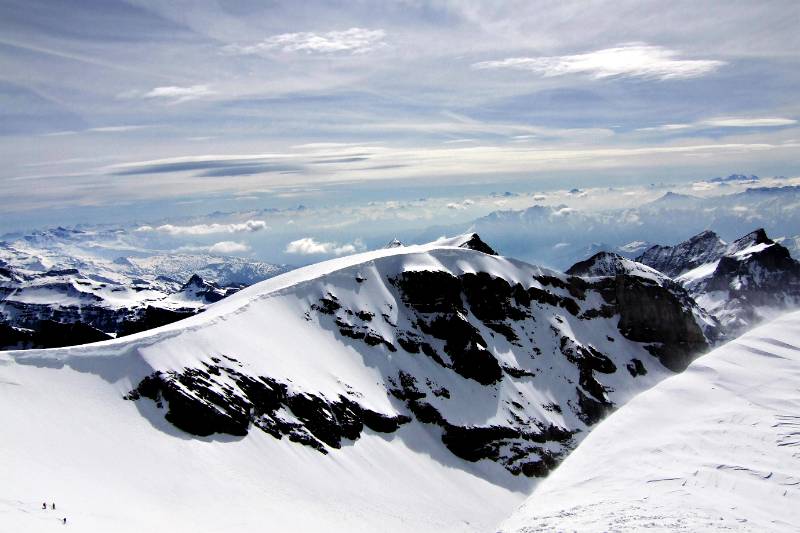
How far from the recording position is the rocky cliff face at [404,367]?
388 feet

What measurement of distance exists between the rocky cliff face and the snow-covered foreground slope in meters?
36.2

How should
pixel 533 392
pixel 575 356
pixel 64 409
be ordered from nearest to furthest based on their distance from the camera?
pixel 64 409 → pixel 533 392 → pixel 575 356

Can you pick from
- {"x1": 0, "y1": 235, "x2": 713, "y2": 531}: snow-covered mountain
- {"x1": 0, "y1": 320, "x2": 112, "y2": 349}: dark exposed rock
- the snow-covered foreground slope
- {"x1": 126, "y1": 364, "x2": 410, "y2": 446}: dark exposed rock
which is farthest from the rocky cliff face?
{"x1": 0, "y1": 320, "x2": 112, "y2": 349}: dark exposed rock

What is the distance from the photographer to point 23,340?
587 ft

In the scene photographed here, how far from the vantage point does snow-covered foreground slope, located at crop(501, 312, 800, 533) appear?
226 feet

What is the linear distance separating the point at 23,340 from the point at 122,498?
12466cm

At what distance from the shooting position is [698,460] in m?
86.1

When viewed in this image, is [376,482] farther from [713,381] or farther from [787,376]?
[787,376]

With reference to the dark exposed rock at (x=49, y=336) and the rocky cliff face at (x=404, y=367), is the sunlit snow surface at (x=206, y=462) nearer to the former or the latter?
the rocky cliff face at (x=404, y=367)

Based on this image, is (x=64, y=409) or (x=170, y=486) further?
(x=64, y=409)

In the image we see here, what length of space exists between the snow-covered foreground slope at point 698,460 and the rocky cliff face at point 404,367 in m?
36.2

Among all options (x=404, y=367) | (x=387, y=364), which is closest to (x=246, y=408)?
(x=387, y=364)

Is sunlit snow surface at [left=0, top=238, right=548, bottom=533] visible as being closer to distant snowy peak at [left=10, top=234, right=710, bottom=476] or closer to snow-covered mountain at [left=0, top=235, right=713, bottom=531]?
snow-covered mountain at [left=0, top=235, right=713, bottom=531]

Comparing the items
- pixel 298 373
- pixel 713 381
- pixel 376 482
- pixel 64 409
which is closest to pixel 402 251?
pixel 298 373
